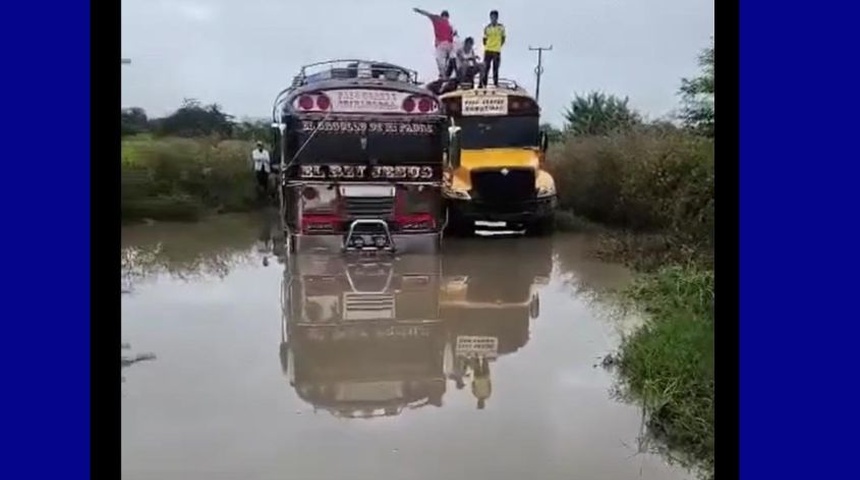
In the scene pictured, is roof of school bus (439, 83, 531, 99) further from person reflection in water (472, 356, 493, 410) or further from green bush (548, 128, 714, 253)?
person reflection in water (472, 356, 493, 410)

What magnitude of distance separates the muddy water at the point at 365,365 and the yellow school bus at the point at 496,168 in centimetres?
9

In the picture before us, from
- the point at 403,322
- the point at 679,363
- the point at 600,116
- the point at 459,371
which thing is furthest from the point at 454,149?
the point at 679,363

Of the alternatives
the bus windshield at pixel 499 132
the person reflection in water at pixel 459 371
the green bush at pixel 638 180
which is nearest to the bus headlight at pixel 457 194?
the bus windshield at pixel 499 132

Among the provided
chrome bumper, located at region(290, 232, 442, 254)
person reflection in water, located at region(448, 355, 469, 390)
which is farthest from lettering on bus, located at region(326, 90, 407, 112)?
person reflection in water, located at region(448, 355, 469, 390)

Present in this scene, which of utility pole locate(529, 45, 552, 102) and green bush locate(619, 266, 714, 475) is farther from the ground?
utility pole locate(529, 45, 552, 102)

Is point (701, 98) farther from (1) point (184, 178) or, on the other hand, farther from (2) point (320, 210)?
(1) point (184, 178)

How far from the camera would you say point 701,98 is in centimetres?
303

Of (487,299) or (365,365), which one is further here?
(487,299)

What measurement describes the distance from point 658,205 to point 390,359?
0.93 m

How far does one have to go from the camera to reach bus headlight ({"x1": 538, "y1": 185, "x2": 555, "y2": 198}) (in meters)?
3.11

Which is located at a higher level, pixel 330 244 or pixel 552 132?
pixel 552 132

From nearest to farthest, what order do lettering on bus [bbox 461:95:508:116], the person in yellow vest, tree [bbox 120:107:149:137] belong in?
1. tree [bbox 120:107:149:137]
2. the person in yellow vest
3. lettering on bus [bbox 461:95:508:116]

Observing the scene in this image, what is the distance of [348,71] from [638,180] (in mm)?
926

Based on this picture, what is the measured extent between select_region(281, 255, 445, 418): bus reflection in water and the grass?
0.28 metres
